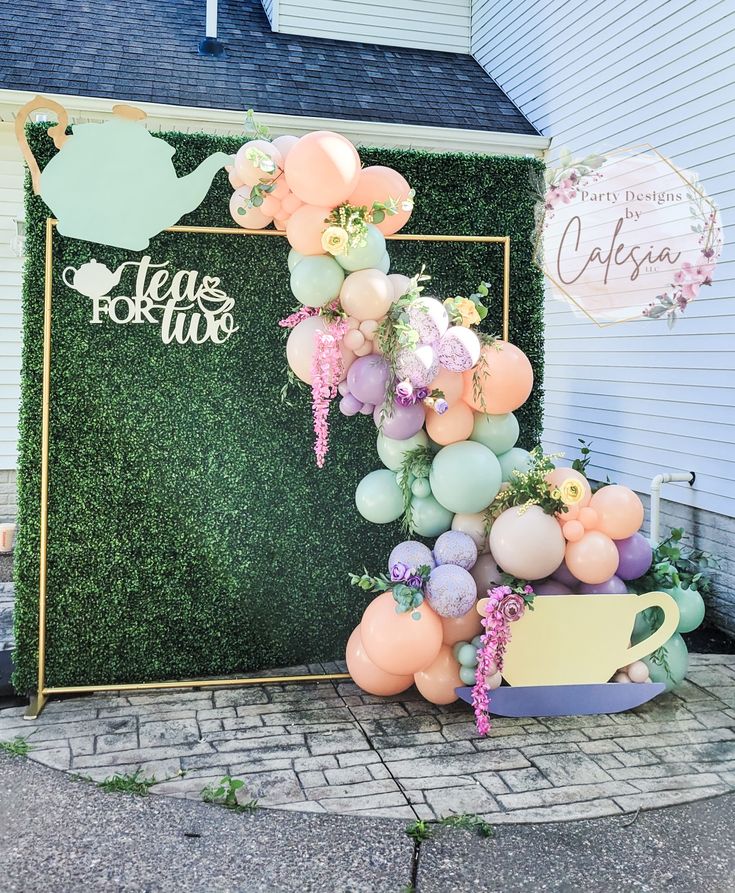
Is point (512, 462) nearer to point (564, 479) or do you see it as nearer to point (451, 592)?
point (564, 479)

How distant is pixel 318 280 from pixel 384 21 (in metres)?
6.11

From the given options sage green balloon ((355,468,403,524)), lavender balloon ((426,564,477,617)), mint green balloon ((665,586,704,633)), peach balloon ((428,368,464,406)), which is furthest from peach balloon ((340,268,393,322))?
mint green balloon ((665,586,704,633))

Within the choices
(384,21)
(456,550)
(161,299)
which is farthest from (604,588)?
(384,21)

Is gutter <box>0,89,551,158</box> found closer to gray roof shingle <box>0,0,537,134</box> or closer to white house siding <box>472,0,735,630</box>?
gray roof shingle <box>0,0,537,134</box>

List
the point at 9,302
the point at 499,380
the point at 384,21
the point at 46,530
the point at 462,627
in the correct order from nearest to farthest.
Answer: the point at 499,380 < the point at 462,627 < the point at 46,530 < the point at 9,302 < the point at 384,21

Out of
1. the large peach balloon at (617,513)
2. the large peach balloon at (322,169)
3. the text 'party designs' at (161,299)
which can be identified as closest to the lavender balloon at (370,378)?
the large peach balloon at (322,169)

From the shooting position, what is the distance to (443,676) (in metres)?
3.50

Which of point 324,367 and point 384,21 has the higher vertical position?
point 384,21

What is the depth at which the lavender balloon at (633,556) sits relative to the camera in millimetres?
3625

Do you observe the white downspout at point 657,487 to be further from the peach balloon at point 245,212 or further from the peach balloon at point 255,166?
the peach balloon at point 255,166

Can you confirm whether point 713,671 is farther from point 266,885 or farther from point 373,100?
point 373,100

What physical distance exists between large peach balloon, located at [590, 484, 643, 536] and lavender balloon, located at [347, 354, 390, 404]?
1091 mm

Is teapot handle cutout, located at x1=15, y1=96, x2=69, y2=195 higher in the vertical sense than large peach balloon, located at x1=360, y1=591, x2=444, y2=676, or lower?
higher

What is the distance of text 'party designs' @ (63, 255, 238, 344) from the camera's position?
139 inches
